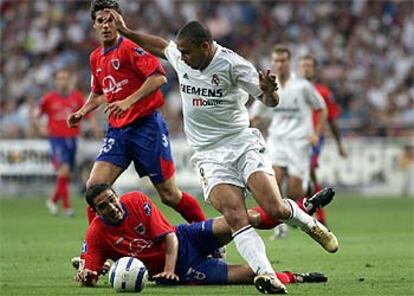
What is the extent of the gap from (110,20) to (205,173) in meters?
2.84

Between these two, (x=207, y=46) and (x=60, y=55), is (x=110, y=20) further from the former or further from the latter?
(x=60, y=55)

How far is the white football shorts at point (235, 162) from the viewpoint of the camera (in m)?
10.2

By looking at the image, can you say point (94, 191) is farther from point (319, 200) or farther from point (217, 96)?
point (319, 200)

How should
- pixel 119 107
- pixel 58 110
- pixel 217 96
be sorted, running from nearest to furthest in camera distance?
pixel 217 96 < pixel 119 107 < pixel 58 110

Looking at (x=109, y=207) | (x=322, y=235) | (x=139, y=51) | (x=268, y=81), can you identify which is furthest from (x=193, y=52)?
(x=139, y=51)

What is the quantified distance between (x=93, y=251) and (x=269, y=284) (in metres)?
1.73

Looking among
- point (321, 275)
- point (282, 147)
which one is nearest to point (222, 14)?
point (282, 147)

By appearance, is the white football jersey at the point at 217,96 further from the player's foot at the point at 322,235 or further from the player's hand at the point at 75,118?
the player's hand at the point at 75,118

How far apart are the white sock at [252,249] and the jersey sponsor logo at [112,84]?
3.39 meters

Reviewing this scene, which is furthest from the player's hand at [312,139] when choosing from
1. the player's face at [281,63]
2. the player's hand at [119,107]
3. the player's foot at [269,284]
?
→ the player's foot at [269,284]

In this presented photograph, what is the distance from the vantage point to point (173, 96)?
3119 cm

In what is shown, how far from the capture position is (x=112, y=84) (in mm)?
12742

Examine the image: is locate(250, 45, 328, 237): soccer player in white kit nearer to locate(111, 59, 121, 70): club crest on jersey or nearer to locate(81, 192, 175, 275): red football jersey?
locate(111, 59, 121, 70): club crest on jersey

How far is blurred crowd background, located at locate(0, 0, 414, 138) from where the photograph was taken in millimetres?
31297
